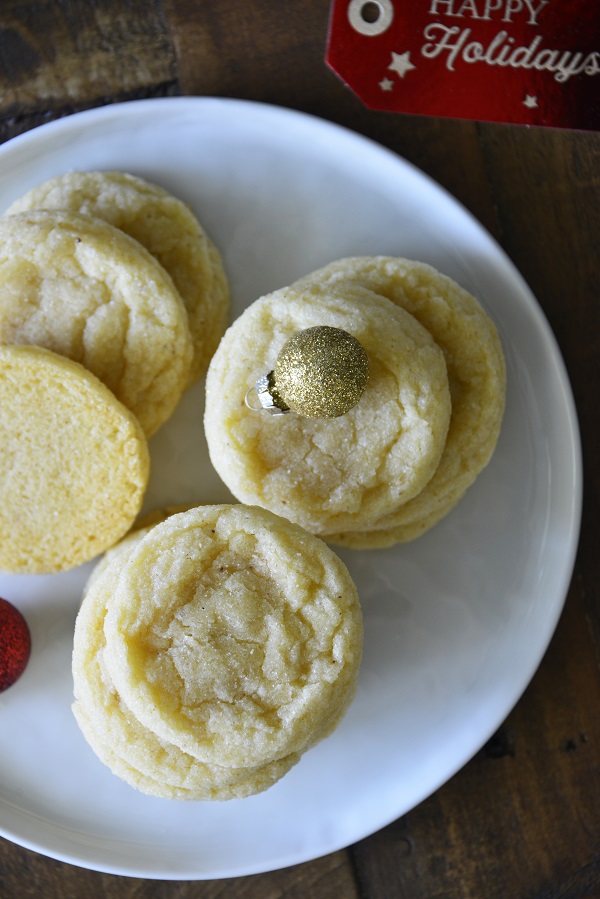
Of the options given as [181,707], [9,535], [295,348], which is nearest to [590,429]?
[295,348]

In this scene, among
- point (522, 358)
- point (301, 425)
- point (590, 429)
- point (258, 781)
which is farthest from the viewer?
point (590, 429)

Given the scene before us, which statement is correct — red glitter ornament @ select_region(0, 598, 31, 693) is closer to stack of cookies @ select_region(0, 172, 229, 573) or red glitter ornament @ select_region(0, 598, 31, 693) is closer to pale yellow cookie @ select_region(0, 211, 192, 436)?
stack of cookies @ select_region(0, 172, 229, 573)

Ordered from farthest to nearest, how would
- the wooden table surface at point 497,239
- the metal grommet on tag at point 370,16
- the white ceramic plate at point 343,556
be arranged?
the wooden table surface at point 497,239
the white ceramic plate at point 343,556
the metal grommet on tag at point 370,16

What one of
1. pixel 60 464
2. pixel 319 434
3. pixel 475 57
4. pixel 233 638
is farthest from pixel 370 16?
pixel 233 638

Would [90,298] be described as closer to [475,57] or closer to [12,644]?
[12,644]

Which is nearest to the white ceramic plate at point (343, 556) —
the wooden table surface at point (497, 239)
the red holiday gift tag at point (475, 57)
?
the wooden table surface at point (497, 239)

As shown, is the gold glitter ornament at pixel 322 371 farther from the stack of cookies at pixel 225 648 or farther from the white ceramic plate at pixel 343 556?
the white ceramic plate at pixel 343 556

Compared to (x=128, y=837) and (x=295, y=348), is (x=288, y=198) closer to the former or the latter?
(x=295, y=348)
